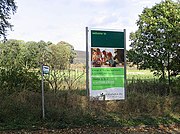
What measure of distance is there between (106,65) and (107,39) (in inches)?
38.9

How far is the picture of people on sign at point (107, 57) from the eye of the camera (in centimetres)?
1185

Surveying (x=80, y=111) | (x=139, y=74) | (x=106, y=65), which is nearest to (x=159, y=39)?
(x=139, y=74)

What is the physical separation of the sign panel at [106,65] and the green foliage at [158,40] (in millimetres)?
3524

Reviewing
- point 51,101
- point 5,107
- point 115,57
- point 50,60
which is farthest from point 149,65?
point 5,107

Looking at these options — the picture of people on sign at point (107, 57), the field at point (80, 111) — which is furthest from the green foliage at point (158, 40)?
the picture of people on sign at point (107, 57)

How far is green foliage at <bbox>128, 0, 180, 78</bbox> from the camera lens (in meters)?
15.0

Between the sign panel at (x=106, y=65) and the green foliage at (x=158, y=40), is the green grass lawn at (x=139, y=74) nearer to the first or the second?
the green foliage at (x=158, y=40)

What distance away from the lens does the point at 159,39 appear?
15195mm

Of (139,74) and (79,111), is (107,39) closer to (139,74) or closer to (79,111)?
(79,111)

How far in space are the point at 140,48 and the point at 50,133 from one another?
8.06 meters

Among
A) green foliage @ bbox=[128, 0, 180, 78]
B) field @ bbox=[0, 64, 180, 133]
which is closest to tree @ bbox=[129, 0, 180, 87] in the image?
green foliage @ bbox=[128, 0, 180, 78]

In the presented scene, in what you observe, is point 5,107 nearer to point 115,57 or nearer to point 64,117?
point 64,117

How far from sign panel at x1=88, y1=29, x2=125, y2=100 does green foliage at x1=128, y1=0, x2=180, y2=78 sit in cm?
352

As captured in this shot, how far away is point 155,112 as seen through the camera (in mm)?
12133
